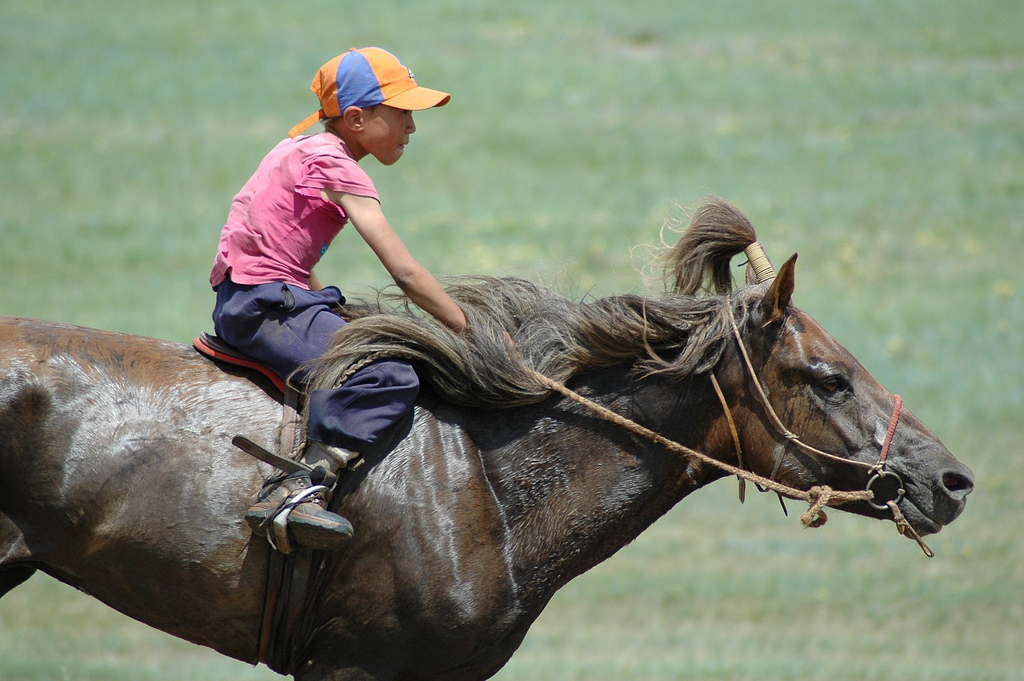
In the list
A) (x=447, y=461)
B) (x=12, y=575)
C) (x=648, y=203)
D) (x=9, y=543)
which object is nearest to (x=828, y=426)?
(x=447, y=461)

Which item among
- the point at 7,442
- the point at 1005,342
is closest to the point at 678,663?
the point at 7,442

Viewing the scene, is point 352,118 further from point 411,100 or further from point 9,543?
point 9,543

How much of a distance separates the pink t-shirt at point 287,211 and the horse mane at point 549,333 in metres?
0.33

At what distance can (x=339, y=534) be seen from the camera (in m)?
3.35

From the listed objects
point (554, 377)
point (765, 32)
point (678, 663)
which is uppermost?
point (765, 32)

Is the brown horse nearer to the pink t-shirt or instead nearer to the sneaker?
the sneaker

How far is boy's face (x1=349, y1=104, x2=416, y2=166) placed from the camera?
3.70m

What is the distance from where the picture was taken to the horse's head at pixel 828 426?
3621 millimetres

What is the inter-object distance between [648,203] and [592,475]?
42.4 feet

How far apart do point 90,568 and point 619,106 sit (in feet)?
58.8

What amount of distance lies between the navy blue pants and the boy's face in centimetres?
54

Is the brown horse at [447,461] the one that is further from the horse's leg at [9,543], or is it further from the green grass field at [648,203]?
the green grass field at [648,203]

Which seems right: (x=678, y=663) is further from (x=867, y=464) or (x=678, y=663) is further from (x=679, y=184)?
(x=679, y=184)

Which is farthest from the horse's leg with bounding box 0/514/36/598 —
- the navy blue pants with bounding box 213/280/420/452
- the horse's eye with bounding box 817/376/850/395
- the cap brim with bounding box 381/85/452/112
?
the horse's eye with bounding box 817/376/850/395
